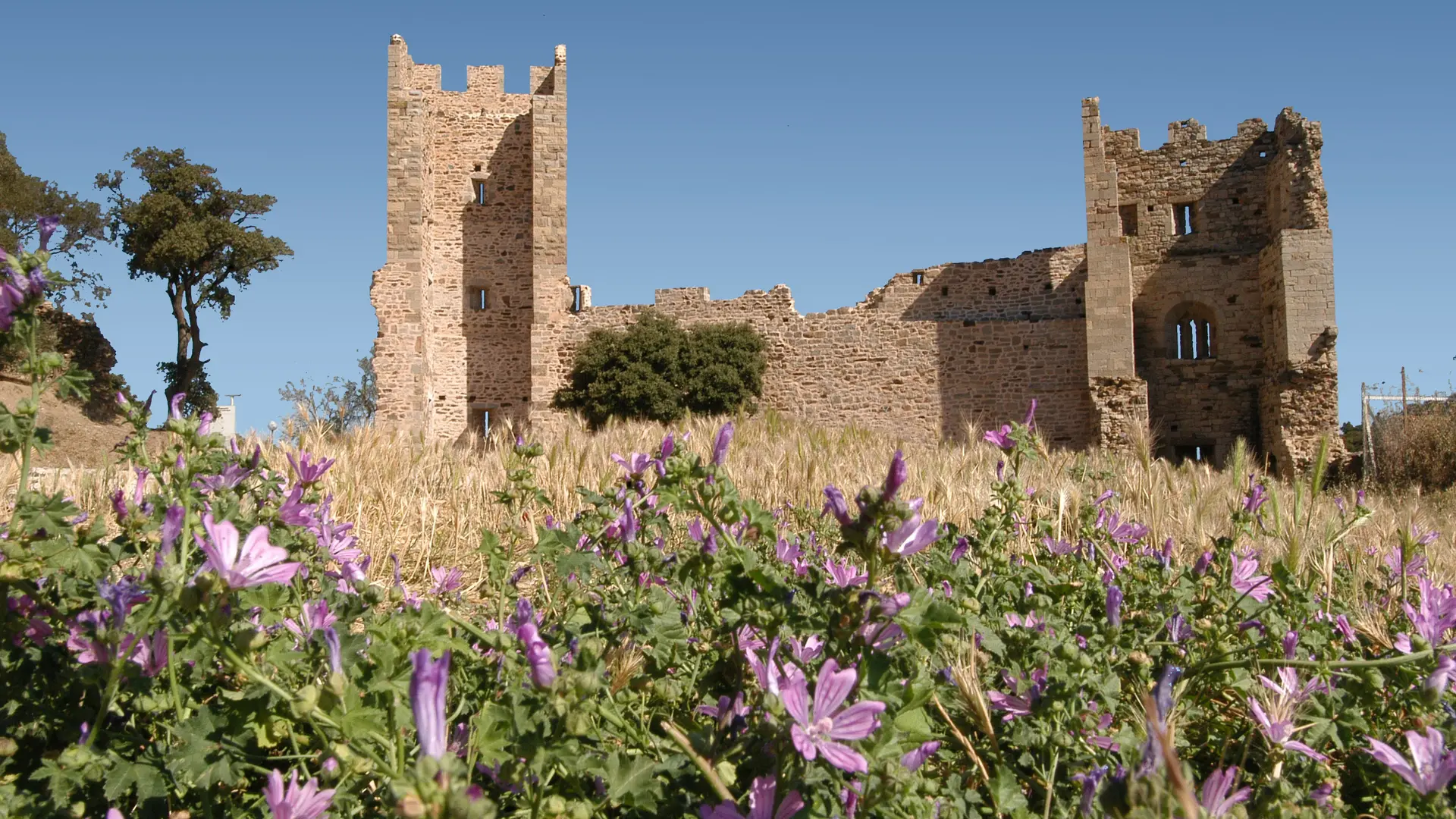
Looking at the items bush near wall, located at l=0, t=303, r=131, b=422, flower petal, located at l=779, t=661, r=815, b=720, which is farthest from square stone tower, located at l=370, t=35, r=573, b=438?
flower petal, located at l=779, t=661, r=815, b=720

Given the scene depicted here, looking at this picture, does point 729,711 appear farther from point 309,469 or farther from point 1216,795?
point 309,469

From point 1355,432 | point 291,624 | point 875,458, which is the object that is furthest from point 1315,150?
point 291,624

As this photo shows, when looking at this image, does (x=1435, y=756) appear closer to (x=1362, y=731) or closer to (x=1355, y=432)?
(x=1362, y=731)

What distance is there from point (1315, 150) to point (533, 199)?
15138mm

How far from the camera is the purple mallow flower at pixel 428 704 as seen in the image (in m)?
0.94

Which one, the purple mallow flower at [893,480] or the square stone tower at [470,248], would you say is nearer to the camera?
the purple mallow flower at [893,480]

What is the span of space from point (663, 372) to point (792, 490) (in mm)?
14532

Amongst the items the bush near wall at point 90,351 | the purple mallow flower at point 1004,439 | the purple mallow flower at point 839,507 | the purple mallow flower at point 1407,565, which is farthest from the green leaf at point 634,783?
the bush near wall at point 90,351

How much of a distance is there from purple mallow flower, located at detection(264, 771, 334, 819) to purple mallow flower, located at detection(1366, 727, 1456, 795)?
4.88 feet

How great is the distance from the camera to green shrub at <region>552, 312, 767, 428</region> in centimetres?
1909

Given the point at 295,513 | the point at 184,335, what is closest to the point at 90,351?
the point at 184,335

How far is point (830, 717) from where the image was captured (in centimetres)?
126

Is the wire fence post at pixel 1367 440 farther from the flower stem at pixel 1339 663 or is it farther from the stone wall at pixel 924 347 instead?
the flower stem at pixel 1339 663

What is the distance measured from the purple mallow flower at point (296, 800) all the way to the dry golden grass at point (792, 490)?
252 centimetres
